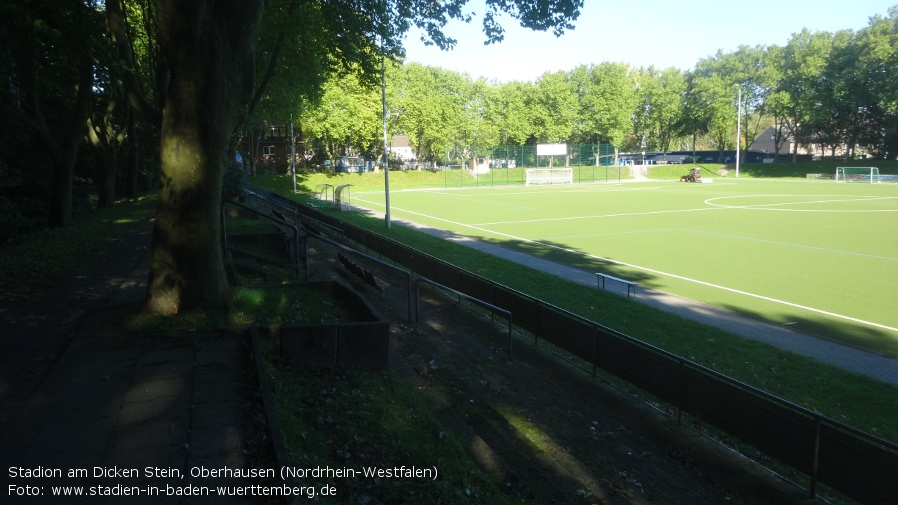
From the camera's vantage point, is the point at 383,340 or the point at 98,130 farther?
the point at 98,130

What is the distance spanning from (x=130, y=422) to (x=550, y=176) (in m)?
74.1

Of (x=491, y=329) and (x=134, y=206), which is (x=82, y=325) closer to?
(x=491, y=329)

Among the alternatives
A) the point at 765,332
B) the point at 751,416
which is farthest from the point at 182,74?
the point at 765,332

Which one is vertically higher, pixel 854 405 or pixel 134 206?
pixel 134 206

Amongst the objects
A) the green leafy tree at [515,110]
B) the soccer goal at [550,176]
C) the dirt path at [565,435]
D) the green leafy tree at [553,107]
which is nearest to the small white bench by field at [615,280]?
the dirt path at [565,435]

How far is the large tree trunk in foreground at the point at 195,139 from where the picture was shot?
7836 mm

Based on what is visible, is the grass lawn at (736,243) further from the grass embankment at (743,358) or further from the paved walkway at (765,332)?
the grass embankment at (743,358)

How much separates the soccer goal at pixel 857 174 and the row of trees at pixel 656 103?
733 centimetres

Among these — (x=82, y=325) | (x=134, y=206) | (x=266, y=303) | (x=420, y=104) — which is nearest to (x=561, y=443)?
(x=266, y=303)

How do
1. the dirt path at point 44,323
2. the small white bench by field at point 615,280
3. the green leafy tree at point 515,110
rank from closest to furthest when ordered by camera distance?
1. the dirt path at point 44,323
2. the small white bench by field at point 615,280
3. the green leafy tree at point 515,110

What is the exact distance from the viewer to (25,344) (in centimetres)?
780

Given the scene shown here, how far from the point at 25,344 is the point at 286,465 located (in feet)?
17.8

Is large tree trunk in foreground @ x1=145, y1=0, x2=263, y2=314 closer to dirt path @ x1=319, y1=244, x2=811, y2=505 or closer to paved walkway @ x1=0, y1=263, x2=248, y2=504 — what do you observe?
paved walkway @ x1=0, y1=263, x2=248, y2=504

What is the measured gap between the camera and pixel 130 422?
17.6ft
